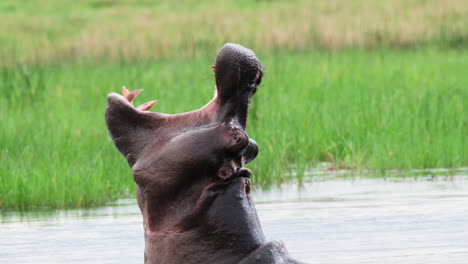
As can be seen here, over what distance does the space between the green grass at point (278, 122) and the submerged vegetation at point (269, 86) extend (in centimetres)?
2

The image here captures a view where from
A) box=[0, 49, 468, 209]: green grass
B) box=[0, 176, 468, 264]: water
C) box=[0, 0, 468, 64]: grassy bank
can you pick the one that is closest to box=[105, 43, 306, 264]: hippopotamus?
box=[0, 176, 468, 264]: water

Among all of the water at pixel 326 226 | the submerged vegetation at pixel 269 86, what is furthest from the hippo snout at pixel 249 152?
the water at pixel 326 226

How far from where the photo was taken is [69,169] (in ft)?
24.6

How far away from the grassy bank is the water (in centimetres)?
781

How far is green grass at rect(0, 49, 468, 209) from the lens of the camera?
739 centimetres

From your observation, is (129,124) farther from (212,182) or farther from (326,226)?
(326,226)

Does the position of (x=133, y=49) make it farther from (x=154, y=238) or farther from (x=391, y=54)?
(x=154, y=238)

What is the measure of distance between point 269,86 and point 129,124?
939cm

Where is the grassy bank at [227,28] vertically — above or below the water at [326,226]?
below

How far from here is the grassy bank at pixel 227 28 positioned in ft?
57.8

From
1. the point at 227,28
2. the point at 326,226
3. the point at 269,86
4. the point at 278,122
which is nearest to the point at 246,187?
the point at 326,226

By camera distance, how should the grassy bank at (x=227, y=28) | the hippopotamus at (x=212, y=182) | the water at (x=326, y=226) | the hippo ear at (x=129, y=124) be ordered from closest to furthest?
the hippopotamus at (x=212, y=182) < the hippo ear at (x=129, y=124) < the water at (x=326, y=226) < the grassy bank at (x=227, y=28)

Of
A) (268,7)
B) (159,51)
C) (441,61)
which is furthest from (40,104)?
(268,7)

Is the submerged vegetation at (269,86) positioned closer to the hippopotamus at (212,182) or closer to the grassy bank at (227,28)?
the grassy bank at (227,28)
